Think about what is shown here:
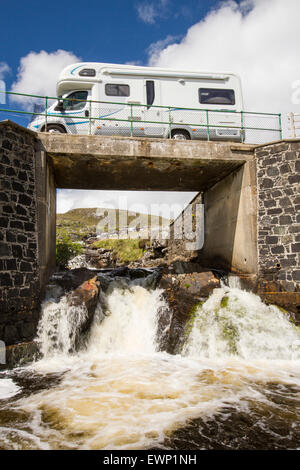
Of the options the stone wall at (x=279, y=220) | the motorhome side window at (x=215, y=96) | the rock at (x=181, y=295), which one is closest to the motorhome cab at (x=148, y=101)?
the motorhome side window at (x=215, y=96)

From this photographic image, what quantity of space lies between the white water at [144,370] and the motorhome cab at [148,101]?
20.7 feet

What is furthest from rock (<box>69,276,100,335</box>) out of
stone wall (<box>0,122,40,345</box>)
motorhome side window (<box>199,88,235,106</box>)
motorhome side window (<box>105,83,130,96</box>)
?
motorhome side window (<box>199,88,235,106</box>)

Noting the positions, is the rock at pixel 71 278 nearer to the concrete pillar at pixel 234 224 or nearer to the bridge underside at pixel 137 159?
the bridge underside at pixel 137 159

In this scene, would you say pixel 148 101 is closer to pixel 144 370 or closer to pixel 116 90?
pixel 116 90

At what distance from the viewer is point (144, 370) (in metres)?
7.34

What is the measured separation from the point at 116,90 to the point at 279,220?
8279 millimetres

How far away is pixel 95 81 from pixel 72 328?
9663mm

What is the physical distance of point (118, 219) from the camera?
195ft

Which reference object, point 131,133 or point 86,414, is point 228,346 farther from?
point 131,133

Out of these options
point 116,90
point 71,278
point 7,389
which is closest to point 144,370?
Answer: point 7,389

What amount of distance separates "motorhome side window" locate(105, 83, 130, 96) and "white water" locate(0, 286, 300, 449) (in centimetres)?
799

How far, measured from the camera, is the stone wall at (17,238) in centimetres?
816

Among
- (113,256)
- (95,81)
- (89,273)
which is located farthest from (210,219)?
(113,256)

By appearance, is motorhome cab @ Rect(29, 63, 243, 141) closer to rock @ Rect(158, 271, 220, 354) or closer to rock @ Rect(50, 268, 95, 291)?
rock @ Rect(50, 268, 95, 291)
